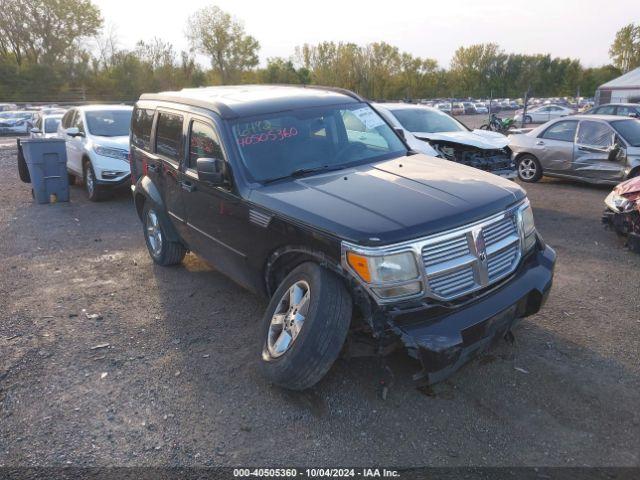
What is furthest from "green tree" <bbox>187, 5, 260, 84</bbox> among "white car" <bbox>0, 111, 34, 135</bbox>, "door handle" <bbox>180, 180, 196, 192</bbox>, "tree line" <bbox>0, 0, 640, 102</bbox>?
"door handle" <bbox>180, 180, 196, 192</bbox>

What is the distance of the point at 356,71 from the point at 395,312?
6043cm

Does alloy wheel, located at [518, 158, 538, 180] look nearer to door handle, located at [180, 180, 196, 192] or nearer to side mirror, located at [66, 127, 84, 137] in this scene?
door handle, located at [180, 180, 196, 192]

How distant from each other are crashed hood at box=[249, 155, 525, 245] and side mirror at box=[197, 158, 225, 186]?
332 millimetres

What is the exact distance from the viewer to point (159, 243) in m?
6.02

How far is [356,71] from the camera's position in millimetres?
60125

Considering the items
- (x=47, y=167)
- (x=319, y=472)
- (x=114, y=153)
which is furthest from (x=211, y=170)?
(x=47, y=167)

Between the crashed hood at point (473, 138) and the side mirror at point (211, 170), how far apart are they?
19.1 ft

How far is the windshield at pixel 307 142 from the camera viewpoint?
4188mm

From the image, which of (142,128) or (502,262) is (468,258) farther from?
(142,128)

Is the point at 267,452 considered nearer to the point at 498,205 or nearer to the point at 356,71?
the point at 498,205

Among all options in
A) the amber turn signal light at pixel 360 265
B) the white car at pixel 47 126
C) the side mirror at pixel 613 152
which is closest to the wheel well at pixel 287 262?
Result: the amber turn signal light at pixel 360 265

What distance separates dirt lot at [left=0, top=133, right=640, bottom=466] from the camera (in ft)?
9.83

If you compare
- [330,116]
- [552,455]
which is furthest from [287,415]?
[330,116]

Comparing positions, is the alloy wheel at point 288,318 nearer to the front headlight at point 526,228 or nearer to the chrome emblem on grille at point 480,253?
the chrome emblem on grille at point 480,253
